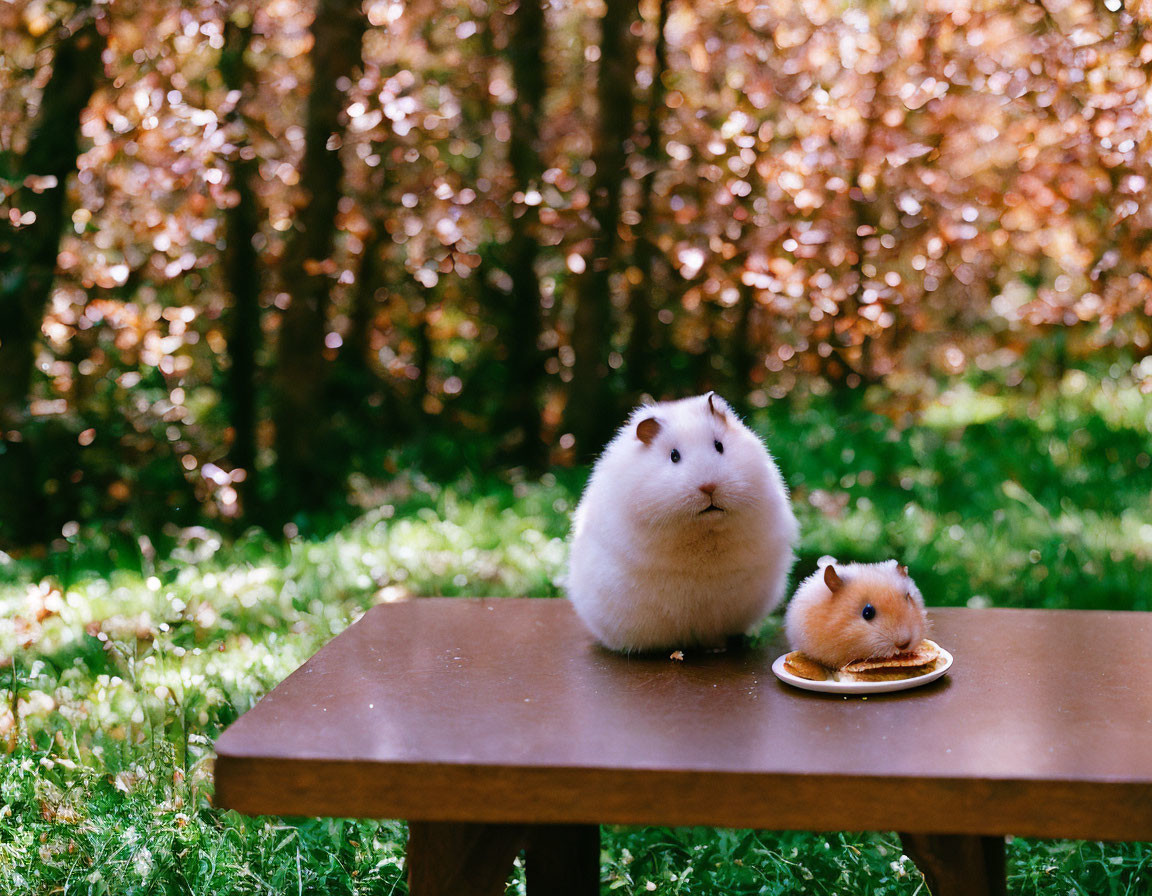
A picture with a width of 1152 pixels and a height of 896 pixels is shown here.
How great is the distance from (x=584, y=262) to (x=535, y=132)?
117cm

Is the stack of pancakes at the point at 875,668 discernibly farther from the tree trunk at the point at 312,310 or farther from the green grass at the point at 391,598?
the tree trunk at the point at 312,310

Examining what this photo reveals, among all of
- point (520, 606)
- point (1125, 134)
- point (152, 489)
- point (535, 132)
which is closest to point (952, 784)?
point (520, 606)

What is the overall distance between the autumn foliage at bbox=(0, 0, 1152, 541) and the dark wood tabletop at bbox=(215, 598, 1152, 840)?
3.54 metres

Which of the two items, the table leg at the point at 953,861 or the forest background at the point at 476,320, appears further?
the forest background at the point at 476,320

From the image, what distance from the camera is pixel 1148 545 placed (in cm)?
435

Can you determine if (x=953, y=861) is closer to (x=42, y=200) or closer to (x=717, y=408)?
(x=717, y=408)

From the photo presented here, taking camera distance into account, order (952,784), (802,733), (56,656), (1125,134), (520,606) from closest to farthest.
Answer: (952,784), (802,733), (520,606), (56,656), (1125,134)

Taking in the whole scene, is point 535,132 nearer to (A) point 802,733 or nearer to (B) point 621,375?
(B) point 621,375

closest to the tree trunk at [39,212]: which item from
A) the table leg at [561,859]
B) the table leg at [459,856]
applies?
the table leg at [561,859]

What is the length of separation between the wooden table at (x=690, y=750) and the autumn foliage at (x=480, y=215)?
3506mm

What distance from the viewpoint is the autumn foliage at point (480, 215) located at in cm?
534

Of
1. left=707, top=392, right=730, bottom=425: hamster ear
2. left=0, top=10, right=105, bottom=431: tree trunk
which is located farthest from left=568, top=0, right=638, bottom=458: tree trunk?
left=707, top=392, right=730, bottom=425: hamster ear

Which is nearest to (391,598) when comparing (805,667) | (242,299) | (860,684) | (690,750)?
(805,667)

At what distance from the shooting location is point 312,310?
234 inches
